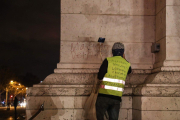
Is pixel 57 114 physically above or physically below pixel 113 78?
below

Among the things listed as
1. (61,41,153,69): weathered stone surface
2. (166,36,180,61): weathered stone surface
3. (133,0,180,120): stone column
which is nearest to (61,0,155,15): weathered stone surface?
(133,0,180,120): stone column

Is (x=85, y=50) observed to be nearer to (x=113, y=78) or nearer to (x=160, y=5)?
(x=160, y=5)

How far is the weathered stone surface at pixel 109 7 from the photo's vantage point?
7.50m

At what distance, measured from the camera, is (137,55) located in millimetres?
7430

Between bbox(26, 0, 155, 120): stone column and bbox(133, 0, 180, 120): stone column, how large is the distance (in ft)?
1.12

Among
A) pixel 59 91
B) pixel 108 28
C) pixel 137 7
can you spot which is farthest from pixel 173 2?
pixel 59 91

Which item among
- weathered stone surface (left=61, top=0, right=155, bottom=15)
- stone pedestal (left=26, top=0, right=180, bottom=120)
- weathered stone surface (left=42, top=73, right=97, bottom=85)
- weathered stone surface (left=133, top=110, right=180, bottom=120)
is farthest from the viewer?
weathered stone surface (left=61, top=0, right=155, bottom=15)

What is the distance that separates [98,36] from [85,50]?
1.88 feet

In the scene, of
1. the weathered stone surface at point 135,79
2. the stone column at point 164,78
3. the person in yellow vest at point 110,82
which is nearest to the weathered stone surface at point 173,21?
the stone column at point 164,78

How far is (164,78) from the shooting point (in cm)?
654

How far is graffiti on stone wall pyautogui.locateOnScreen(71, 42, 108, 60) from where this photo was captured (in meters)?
7.35

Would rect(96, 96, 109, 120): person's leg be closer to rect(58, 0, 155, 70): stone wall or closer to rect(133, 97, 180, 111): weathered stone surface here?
rect(133, 97, 180, 111): weathered stone surface

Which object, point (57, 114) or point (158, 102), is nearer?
point (158, 102)

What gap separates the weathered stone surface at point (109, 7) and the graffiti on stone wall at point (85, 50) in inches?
38.9
